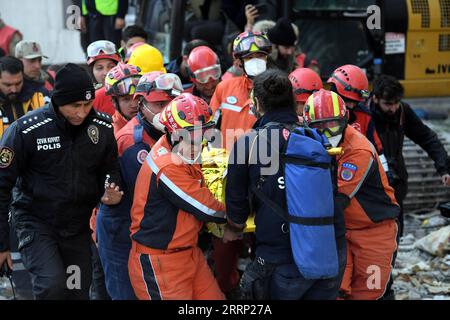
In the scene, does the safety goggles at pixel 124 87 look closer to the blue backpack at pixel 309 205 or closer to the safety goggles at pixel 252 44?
the safety goggles at pixel 252 44

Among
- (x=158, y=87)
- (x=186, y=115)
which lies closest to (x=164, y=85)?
(x=158, y=87)

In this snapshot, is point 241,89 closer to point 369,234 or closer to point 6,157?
point 369,234

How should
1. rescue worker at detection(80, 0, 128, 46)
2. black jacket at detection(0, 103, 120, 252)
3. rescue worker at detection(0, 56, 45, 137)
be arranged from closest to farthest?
black jacket at detection(0, 103, 120, 252) < rescue worker at detection(0, 56, 45, 137) < rescue worker at detection(80, 0, 128, 46)

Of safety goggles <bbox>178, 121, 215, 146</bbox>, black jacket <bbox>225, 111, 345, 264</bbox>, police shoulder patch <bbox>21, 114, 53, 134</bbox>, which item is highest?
police shoulder patch <bbox>21, 114, 53, 134</bbox>

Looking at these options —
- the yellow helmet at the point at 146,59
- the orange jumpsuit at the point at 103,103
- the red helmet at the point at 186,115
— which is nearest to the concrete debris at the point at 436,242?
the yellow helmet at the point at 146,59

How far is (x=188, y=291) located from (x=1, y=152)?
4.43 ft

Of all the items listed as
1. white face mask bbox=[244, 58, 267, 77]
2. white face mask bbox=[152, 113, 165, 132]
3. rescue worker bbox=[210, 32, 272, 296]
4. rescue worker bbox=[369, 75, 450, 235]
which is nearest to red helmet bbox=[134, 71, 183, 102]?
white face mask bbox=[152, 113, 165, 132]

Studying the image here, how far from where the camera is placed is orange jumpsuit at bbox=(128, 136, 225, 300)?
4652 mm

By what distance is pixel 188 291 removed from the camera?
4738 mm

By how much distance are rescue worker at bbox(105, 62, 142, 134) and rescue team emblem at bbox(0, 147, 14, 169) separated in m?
Answer: 1.22

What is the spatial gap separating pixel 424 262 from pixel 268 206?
12.0 feet

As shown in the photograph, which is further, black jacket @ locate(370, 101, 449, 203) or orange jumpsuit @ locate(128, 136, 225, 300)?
black jacket @ locate(370, 101, 449, 203)

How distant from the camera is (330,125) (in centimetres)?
492

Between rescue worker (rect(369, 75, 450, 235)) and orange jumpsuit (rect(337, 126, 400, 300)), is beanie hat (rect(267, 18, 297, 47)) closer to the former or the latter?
rescue worker (rect(369, 75, 450, 235))
